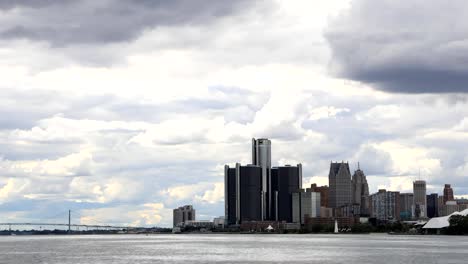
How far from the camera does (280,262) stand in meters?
160

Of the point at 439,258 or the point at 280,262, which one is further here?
the point at 439,258

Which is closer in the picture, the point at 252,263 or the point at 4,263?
the point at 252,263

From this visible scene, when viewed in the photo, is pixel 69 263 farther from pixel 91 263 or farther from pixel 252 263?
pixel 252 263

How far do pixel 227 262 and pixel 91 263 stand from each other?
26105 mm

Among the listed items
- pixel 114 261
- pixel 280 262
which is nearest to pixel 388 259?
pixel 280 262

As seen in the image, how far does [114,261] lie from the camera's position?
545 ft

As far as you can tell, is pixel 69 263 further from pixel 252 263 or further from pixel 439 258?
pixel 439 258

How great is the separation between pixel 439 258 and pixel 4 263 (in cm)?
8784

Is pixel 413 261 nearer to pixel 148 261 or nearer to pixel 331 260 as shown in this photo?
pixel 331 260

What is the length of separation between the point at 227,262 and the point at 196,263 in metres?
5.87

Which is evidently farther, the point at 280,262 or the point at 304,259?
the point at 304,259

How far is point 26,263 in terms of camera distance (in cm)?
16338

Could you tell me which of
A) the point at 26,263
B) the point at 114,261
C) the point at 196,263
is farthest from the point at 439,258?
the point at 26,263

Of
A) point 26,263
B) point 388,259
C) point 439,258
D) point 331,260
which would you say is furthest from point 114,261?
point 439,258
